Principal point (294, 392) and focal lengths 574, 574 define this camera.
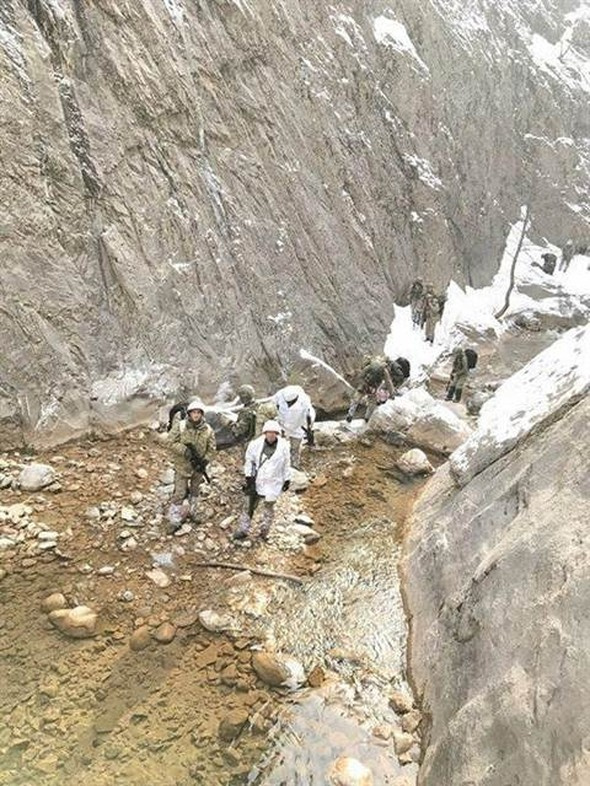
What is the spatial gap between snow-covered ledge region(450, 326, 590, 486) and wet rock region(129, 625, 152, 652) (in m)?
4.96

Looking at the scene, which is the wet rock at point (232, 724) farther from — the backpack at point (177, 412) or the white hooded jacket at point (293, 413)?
the white hooded jacket at point (293, 413)

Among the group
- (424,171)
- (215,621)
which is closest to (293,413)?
(215,621)

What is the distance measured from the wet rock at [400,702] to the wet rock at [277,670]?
996 millimetres

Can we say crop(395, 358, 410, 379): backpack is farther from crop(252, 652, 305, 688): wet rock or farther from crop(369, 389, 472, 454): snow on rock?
crop(252, 652, 305, 688): wet rock

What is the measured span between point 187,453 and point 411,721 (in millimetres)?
4440

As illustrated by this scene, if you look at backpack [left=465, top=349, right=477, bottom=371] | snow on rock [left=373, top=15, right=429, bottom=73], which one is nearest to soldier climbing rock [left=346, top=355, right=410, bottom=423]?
backpack [left=465, top=349, right=477, bottom=371]

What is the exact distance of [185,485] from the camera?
28.0 ft

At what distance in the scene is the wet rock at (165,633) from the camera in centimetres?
658

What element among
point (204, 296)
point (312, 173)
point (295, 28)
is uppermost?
point (295, 28)

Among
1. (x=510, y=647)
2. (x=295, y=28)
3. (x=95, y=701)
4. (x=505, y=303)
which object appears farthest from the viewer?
(x=505, y=303)

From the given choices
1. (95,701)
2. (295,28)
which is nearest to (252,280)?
(295,28)

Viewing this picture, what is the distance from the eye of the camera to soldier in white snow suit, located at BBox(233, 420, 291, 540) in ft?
27.1

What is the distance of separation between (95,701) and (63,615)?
1160 mm

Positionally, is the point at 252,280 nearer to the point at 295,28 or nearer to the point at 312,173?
the point at 312,173
